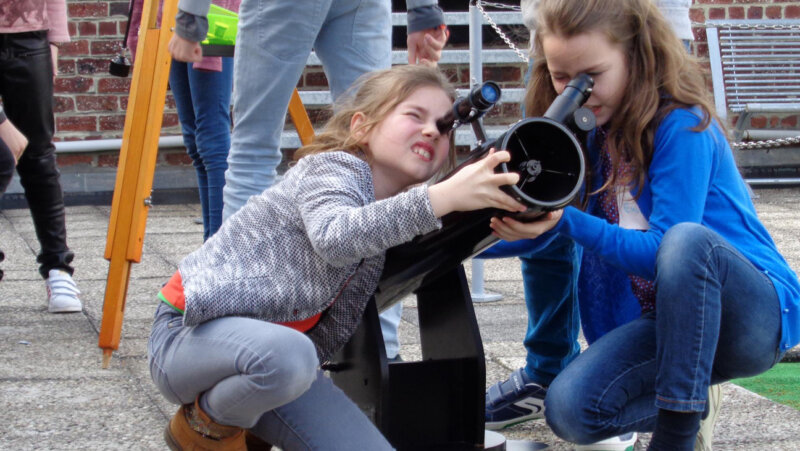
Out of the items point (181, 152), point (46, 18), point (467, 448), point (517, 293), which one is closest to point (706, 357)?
point (467, 448)

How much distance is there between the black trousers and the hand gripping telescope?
1.97m

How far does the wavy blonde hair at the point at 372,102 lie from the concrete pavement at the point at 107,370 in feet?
2.57

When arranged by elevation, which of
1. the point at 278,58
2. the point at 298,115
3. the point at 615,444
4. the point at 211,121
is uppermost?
the point at 278,58

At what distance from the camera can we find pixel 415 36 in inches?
111

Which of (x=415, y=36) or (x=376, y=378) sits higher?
Result: (x=415, y=36)

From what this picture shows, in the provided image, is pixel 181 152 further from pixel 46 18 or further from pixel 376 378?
pixel 376 378

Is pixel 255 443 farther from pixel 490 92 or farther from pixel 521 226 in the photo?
pixel 490 92

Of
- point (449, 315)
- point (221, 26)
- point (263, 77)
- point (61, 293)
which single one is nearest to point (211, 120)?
point (221, 26)

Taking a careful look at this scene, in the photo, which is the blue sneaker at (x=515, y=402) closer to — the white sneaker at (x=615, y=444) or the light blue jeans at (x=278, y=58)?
the white sneaker at (x=615, y=444)

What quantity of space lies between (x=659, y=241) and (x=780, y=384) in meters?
1.13

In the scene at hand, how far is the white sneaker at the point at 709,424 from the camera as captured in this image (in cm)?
206

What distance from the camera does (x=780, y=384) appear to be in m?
2.88

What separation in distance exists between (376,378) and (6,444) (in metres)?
0.90

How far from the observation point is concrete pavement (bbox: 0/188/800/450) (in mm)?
2336
